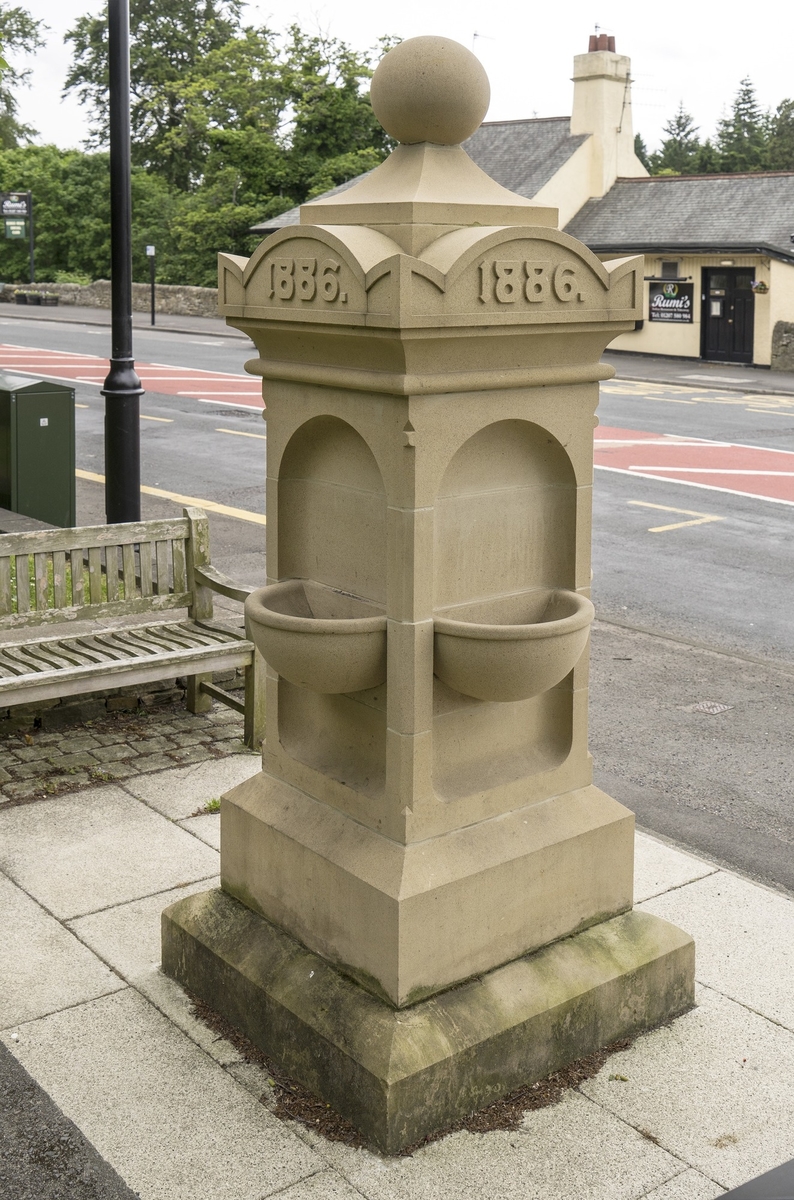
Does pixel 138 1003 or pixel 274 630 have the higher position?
pixel 274 630

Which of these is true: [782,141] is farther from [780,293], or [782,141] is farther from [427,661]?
[427,661]

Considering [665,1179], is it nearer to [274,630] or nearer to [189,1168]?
[189,1168]

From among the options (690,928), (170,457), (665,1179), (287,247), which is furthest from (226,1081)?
(170,457)

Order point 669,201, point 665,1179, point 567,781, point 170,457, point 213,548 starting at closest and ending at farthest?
point 665,1179, point 567,781, point 213,548, point 170,457, point 669,201

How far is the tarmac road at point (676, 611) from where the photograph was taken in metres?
6.91

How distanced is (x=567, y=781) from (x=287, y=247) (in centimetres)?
200

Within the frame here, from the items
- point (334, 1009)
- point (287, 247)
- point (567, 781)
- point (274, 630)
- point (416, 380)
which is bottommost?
point (334, 1009)

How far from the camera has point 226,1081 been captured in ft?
13.8

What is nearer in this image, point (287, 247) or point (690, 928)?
point (287, 247)

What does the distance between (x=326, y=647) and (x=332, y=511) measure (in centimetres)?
60

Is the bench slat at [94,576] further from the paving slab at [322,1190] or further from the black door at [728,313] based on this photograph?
the black door at [728,313]

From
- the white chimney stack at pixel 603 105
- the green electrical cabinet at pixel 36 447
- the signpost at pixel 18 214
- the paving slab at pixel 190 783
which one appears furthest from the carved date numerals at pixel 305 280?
the signpost at pixel 18 214

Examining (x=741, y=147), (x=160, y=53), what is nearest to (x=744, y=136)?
(x=741, y=147)

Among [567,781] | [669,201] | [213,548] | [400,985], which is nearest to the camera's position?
[400,985]
